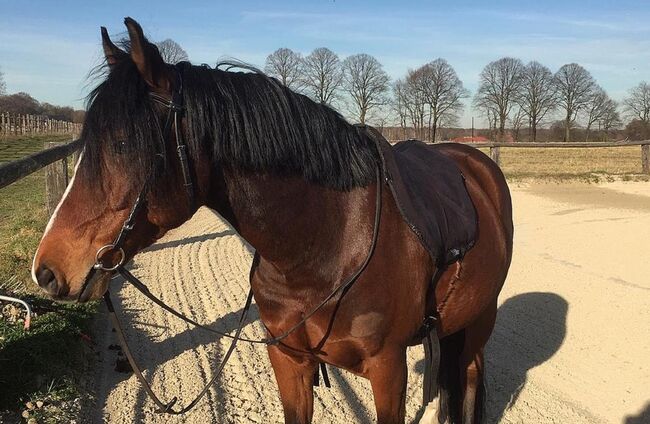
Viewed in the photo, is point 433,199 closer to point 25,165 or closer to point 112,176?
point 112,176

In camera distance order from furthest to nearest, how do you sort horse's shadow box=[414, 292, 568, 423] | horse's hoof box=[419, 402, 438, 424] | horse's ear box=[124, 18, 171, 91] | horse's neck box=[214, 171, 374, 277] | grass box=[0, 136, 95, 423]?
horse's shadow box=[414, 292, 568, 423], horse's hoof box=[419, 402, 438, 424], grass box=[0, 136, 95, 423], horse's neck box=[214, 171, 374, 277], horse's ear box=[124, 18, 171, 91]

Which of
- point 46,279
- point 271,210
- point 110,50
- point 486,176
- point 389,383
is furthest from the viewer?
point 486,176

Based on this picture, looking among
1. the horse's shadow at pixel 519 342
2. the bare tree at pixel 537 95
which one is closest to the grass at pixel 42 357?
the horse's shadow at pixel 519 342

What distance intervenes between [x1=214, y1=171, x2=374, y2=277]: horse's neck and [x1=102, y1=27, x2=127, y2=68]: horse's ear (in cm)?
51

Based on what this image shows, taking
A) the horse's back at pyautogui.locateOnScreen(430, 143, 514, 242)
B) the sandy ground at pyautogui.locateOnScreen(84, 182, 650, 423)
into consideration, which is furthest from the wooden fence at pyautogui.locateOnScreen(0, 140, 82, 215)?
the horse's back at pyautogui.locateOnScreen(430, 143, 514, 242)

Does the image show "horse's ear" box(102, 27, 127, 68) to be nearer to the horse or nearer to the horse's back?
the horse

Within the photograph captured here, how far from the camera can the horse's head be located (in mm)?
1579

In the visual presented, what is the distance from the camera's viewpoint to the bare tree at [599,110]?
6000 centimetres

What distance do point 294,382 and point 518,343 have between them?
10.3ft

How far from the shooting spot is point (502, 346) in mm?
4746

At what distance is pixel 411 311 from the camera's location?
2.15 metres

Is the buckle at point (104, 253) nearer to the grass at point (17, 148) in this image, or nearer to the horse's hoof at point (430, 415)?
the horse's hoof at point (430, 415)

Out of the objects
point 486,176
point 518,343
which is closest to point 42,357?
point 486,176

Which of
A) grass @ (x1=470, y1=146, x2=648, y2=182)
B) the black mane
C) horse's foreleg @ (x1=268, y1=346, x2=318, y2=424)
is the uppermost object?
the black mane
